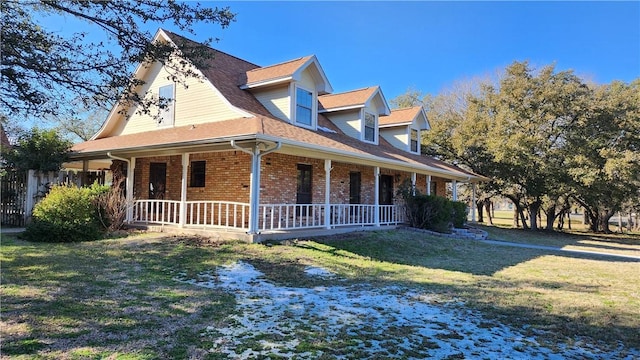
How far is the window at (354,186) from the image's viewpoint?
16469 mm

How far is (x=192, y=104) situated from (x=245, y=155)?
9.66ft

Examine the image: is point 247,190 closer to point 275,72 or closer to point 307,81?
point 275,72

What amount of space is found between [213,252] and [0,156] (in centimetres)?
959

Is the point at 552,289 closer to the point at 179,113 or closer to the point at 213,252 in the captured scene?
the point at 213,252

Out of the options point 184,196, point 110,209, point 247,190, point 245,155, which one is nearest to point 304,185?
point 247,190

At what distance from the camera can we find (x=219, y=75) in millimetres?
13984

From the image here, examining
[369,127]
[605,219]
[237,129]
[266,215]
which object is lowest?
[605,219]

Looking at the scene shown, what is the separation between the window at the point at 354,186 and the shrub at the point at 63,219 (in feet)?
30.1

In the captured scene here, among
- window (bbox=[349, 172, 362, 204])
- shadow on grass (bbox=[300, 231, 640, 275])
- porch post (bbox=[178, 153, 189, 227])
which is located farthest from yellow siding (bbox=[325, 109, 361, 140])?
porch post (bbox=[178, 153, 189, 227])

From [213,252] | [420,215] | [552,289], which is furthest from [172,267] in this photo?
[420,215]

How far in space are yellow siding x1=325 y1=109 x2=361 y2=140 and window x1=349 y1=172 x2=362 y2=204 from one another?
172 centimetres

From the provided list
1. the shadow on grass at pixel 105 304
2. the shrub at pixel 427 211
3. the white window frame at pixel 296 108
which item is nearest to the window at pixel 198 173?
the white window frame at pixel 296 108

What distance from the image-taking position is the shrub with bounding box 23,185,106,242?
10.1 m

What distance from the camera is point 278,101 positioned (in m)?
13.6
